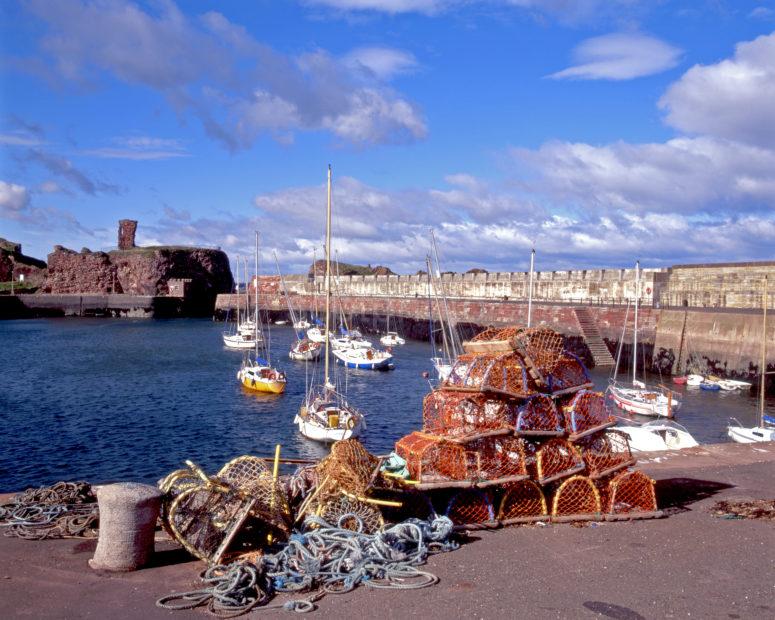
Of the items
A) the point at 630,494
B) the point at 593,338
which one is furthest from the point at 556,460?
the point at 593,338

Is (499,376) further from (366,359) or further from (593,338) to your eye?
(593,338)

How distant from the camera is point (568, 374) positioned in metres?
8.95

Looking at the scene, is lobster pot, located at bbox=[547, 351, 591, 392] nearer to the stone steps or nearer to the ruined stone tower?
the stone steps

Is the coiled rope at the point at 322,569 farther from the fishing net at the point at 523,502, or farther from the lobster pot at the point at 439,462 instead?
the fishing net at the point at 523,502

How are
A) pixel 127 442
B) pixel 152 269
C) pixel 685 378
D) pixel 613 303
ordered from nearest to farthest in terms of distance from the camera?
pixel 127 442 < pixel 685 378 < pixel 613 303 < pixel 152 269

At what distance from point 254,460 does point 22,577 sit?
2496 mm

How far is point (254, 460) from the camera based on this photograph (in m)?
7.75

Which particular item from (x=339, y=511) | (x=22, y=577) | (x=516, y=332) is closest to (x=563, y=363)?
(x=516, y=332)

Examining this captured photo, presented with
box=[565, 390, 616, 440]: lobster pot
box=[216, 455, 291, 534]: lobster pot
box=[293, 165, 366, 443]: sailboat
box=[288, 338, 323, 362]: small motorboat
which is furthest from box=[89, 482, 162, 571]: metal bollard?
box=[288, 338, 323, 362]: small motorboat

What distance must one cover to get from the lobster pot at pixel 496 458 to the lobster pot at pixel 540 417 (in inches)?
10.0

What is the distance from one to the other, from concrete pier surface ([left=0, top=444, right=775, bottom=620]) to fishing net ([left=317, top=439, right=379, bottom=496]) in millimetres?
1081

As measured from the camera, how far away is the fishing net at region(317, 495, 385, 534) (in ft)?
23.0

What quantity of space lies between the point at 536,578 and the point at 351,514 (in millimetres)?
1928

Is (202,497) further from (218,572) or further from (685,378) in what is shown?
(685,378)
